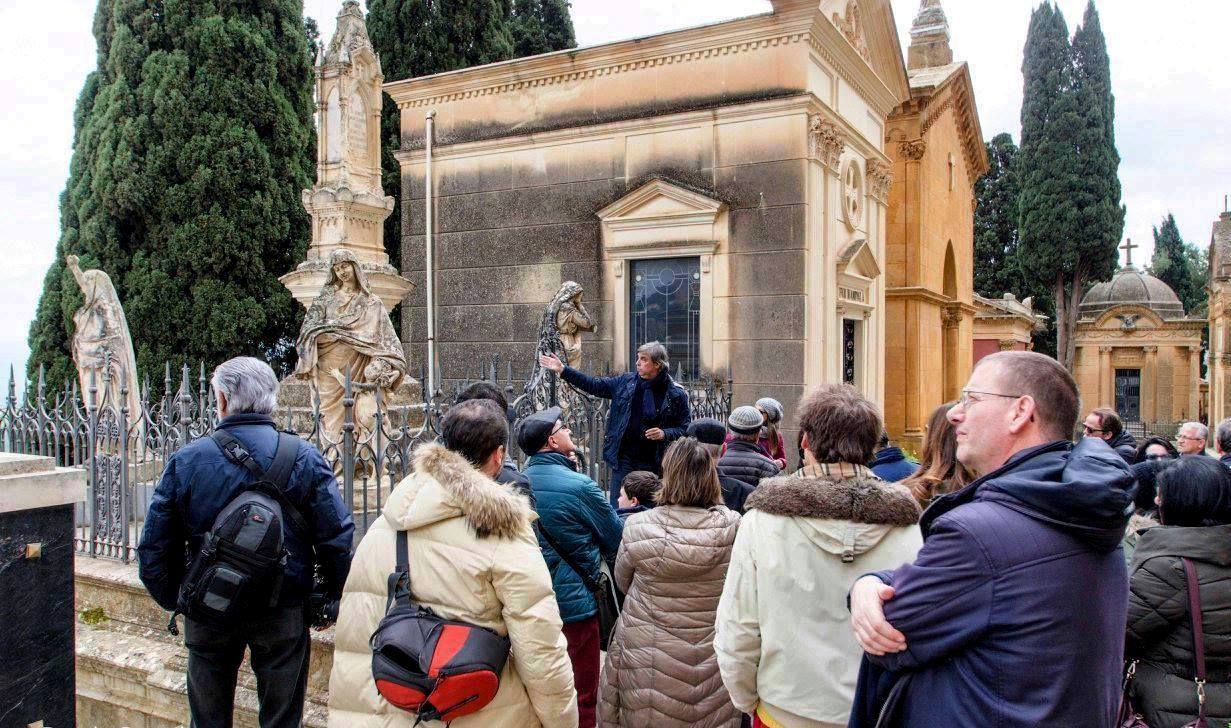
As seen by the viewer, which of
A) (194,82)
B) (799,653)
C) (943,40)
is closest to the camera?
(799,653)

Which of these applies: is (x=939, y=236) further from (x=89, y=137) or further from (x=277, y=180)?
(x=89, y=137)

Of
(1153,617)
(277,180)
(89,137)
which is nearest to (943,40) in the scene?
(277,180)

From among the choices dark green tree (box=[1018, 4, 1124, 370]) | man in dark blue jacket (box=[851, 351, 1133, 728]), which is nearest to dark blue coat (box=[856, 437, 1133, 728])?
man in dark blue jacket (box=[851, 351, 1133, 728])

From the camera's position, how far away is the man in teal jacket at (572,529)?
371 cm

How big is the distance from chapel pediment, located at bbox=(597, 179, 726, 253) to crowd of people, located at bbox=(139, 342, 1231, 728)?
7.67 m

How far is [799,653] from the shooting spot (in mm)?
2713

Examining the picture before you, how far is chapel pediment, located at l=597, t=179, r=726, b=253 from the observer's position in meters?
11.9

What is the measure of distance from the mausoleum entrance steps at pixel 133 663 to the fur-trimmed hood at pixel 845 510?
3.26 m

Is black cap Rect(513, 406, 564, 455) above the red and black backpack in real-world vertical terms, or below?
above

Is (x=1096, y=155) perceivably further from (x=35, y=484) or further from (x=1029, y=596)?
(x=35, y=484)

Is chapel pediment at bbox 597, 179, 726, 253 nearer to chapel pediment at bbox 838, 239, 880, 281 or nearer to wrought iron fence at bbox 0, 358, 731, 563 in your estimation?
chapel pediment at bbox 838, 239, 880, 281

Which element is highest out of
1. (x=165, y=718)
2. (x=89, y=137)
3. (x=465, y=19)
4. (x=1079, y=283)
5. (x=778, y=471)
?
(x=465, y=19)

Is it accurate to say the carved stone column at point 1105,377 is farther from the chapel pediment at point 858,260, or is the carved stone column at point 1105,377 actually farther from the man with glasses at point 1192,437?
the man with glasses at point 1192,437

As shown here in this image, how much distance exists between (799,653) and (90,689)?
494 centimetres
